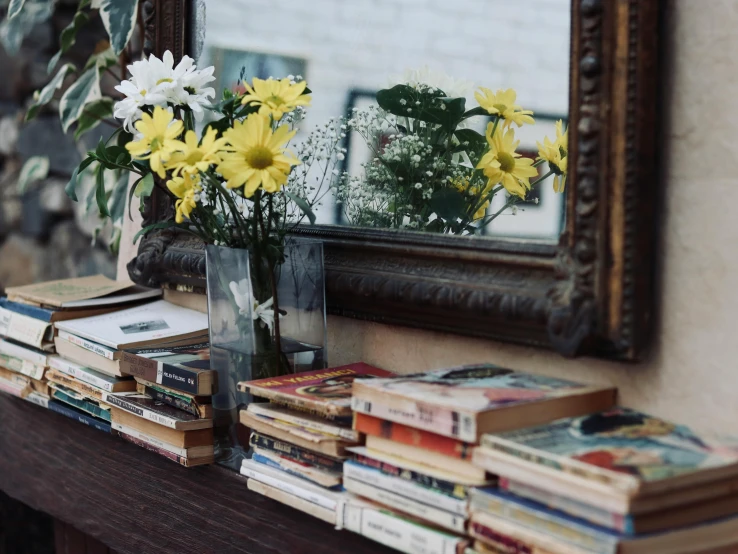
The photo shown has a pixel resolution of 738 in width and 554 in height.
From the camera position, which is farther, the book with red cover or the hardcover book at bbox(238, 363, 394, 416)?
the hardcover book at bbox(238, 363, 394, 416)

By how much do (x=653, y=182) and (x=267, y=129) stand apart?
0.43 metres

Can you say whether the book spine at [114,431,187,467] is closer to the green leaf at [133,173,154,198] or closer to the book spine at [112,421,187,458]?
the book spine at [112,421,187,458]

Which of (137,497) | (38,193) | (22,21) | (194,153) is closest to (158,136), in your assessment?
(194,153)

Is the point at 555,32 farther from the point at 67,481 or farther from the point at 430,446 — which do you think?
the point at 67,481

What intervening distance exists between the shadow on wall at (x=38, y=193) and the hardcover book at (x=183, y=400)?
5.09ft

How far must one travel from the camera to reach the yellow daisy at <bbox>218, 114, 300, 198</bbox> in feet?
3.32

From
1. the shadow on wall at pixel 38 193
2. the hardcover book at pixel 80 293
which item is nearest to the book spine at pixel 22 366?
the hardcover book at pixel 80 293

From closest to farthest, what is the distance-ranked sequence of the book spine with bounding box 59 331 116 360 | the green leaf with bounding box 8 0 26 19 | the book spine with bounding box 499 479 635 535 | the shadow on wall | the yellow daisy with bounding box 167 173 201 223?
the book spine with bounding box 499 479 635 535 < the yellow daisy with bounding box 167 173 201 223 < the book spine with bounding box 59 331 116 360 < the green leaf with bounding box 8 0 26 19 < the shadow on wall

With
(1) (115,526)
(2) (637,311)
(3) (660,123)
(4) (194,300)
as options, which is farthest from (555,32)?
(1) (115,526)

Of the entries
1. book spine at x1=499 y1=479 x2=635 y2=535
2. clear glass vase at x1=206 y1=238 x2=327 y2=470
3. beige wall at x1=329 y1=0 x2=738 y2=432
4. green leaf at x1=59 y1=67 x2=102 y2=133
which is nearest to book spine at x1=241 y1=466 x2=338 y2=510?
clear glass vase at x1=206 y1=238 x2=327 y2=470

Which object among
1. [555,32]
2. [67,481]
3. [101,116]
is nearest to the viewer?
[555,32]

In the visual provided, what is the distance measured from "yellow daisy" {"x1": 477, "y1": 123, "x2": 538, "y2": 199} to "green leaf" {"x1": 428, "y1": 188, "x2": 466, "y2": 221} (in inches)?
1.7

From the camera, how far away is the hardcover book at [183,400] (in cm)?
114

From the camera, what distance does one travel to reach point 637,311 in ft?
2.85
